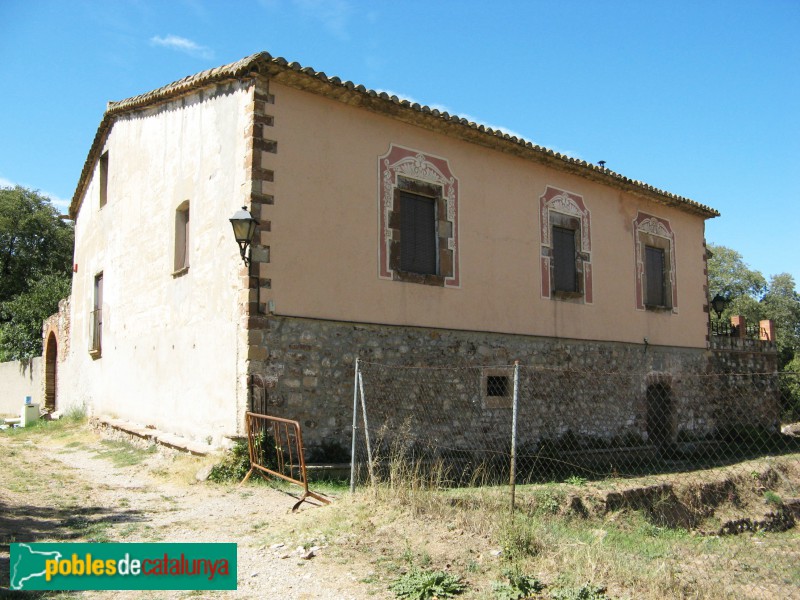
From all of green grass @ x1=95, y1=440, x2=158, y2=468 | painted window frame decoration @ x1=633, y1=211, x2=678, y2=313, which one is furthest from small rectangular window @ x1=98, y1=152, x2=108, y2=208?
painted window frame decoration @ x1=633, y1=211, x2=678, y2=313

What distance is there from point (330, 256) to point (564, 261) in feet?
19.1

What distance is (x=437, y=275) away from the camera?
37.2ft

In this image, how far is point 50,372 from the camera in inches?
776

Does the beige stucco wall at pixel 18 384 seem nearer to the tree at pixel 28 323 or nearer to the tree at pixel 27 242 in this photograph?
the tree at pixel 28 323

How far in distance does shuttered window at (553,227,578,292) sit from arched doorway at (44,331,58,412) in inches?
560

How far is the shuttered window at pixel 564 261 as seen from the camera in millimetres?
13625

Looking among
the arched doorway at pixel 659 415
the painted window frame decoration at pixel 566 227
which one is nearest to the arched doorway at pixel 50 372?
the painted window frame decoration at pixel 566 227

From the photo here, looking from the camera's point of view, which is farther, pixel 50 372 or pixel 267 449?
pixel 50 372

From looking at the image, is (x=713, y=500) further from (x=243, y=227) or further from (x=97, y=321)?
(x=97, y=321)

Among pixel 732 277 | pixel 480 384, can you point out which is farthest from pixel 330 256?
pixel 732 277

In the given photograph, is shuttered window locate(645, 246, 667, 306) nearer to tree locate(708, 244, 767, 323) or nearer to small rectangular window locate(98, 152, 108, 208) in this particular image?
small rectangular window locate(98, 152, 108, 208)

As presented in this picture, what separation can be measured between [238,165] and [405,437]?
4.69 meters

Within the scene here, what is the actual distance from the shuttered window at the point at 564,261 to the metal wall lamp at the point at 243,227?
6787 mm

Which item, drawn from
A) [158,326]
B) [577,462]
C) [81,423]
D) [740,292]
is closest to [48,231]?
[81,423]
